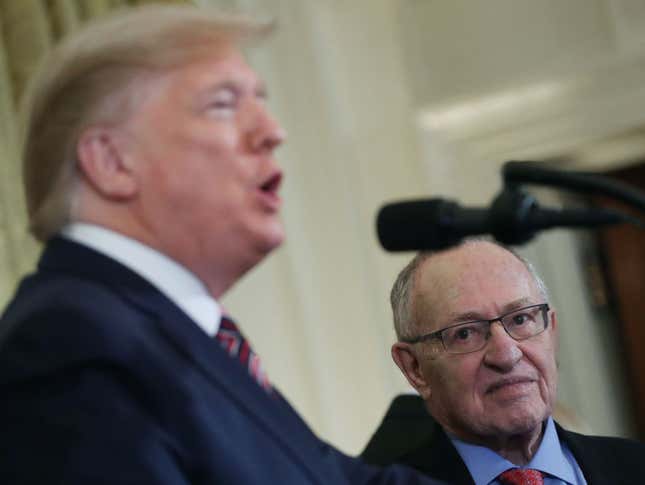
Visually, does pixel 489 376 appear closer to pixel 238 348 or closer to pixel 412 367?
pixel 412 367

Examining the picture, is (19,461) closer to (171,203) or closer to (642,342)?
(171,203)

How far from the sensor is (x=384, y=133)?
3.34 metres

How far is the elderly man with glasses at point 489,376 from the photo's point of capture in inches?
42.6

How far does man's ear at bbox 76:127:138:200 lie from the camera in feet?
3.19

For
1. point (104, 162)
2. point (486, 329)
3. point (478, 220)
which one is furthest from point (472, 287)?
point (104, 162)

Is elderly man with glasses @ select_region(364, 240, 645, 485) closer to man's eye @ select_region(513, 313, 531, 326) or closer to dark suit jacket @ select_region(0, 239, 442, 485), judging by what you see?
man's eye @ select_region(513, 313, 531, 326)

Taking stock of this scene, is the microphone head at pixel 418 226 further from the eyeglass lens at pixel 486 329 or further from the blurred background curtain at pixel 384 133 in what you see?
the blurred background curtain at pixel 384 133

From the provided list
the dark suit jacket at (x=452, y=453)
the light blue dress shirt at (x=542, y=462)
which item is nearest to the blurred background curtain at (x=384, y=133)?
the dark suit jacket at (x=452, y=453)

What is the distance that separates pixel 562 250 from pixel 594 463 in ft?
5.87

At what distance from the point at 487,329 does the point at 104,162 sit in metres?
0.43

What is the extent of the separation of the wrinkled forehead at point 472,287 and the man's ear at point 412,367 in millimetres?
35

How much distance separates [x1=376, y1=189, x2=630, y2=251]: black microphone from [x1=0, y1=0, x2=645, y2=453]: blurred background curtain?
2045 millimetres

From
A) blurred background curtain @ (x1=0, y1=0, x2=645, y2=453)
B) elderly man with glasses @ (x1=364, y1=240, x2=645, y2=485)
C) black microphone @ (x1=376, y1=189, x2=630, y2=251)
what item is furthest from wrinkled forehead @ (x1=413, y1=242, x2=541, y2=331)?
blurred background curtain @ (x1=0, y1=0, x2=645, y2=453)

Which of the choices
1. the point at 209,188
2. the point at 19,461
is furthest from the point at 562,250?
the point at 19,461
